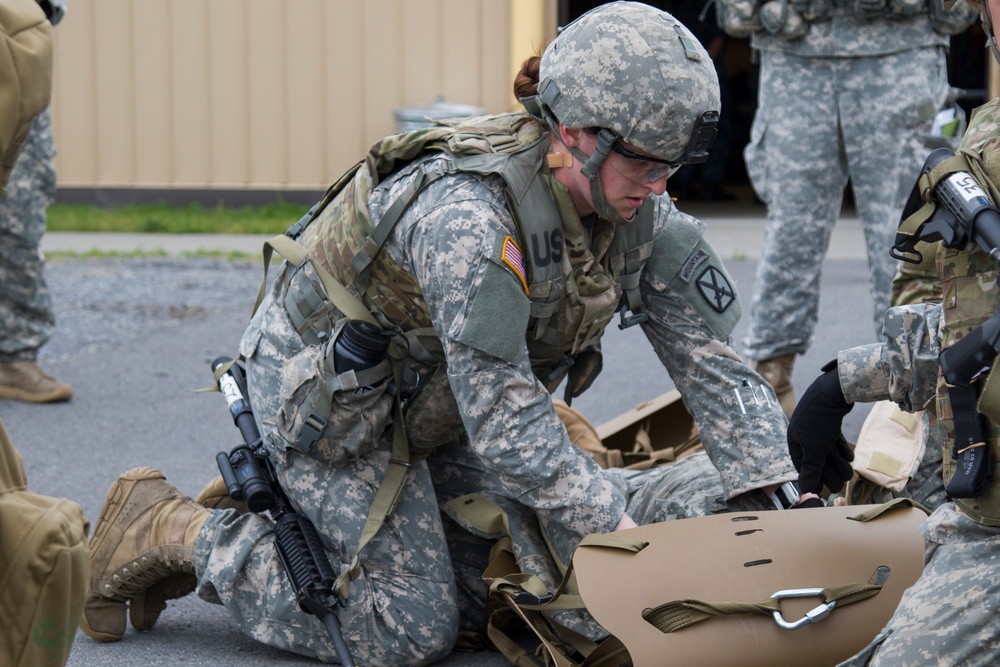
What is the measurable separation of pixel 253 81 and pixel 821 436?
802 centimetres

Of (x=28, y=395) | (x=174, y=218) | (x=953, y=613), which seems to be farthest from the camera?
(x=174, y=218)

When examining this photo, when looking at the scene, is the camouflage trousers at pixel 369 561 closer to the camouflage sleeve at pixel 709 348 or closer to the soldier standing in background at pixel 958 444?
the camouflage sleeve at pixel 709 348

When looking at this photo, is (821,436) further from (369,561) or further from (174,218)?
(174,218)

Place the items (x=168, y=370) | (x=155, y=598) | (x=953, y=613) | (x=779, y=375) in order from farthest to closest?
(x=168, y=370), (x=779, y=375), (x=155, y=598), (x=953, y=613)

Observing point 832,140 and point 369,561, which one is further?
point 832,140

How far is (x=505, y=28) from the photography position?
987cm

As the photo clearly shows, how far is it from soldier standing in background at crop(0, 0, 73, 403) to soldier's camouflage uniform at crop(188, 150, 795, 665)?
220cm

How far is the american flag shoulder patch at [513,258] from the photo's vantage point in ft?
8.94

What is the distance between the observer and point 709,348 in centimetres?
311

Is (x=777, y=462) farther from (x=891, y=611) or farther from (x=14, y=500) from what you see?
(x=14, y=500)

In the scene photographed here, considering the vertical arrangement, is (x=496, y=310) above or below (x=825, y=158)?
above

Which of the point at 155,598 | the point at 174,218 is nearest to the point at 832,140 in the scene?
the point at 155,598

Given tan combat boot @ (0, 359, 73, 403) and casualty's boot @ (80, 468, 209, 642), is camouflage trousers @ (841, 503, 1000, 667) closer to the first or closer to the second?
casualty's boot @ (80, 468, 209, 642)

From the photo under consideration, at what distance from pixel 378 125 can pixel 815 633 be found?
7914 mm
